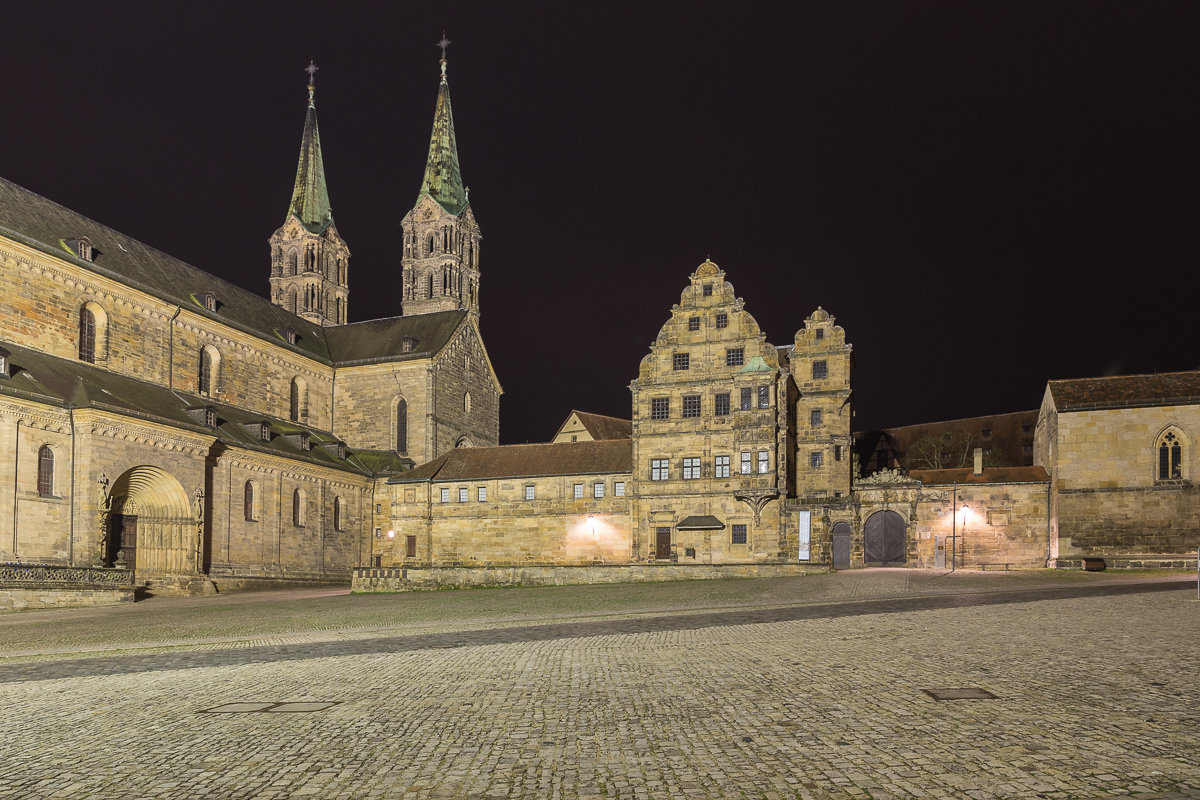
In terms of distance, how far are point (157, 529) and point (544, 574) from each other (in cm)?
1901

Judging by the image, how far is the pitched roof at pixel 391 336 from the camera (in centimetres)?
6562

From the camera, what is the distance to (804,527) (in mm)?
46750

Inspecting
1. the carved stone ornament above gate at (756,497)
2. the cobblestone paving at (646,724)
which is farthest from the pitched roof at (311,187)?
the cobblestone paving at (646,724)

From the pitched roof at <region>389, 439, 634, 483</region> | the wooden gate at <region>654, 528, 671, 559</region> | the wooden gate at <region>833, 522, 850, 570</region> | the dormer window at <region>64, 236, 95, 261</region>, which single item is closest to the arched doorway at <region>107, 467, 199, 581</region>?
the dormer window at <region>64, 236, 95, 261</region>

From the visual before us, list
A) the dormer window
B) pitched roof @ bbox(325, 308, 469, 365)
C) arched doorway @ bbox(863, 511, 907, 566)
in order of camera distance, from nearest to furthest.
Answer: the dormer window, arched doorway @ bbox(863, 511, 907, 566), pitched roof @ bbox(325, 308, 469, 365)

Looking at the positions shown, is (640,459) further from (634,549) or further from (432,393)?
(432,393)

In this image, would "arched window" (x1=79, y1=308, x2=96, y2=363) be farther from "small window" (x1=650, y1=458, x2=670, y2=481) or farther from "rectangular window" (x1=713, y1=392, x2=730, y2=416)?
"rectangular window" (x1=713, y1=392, x2=730, y2=416)

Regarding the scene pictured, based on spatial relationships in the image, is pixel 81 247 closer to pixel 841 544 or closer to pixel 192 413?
pixel 192 413

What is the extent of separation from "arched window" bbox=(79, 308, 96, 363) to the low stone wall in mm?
20039

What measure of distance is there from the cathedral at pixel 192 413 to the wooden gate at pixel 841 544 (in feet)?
90.1

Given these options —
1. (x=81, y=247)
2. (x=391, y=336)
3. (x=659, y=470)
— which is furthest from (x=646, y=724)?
(x=391, y=336)

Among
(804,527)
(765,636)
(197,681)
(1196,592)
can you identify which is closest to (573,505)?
(804,527)

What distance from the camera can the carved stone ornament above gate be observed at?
150 ft

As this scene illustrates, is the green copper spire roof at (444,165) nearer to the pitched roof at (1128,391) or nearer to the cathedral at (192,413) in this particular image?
the cathedral at (192,413)
